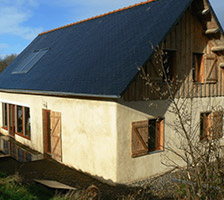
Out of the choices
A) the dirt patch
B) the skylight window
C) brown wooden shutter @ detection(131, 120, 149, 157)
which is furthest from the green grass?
the skylight window

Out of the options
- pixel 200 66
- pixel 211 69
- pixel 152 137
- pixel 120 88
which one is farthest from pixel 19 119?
pixel 211 69

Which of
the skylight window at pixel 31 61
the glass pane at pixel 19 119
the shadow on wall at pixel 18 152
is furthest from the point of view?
the skylight window at pixel 31 61

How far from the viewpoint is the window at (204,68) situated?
1009cm

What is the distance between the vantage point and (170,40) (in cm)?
900

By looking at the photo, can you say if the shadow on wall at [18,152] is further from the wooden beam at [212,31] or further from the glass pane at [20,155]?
the wooden beam at [212,31]

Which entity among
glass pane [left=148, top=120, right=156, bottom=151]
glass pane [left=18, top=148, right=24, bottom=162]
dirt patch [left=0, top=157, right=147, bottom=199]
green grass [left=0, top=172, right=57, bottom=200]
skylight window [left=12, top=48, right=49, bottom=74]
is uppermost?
skylight window [left=12, top=48, right=49, bottom=74]

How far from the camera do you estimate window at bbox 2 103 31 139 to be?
1232 centimetres

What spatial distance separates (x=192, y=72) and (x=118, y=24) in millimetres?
3940

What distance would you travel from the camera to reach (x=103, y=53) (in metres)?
9.41

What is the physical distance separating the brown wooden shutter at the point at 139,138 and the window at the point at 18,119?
635 centimetres

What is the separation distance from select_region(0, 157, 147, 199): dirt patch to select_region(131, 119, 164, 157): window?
1161 mm

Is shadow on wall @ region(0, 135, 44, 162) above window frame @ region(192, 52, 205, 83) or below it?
below

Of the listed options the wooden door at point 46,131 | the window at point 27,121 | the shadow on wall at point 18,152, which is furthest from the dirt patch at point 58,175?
the window at point 27,121

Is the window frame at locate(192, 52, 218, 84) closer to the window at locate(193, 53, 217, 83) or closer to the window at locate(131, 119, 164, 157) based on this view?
the window at locate(193, 53, 217, 83)
